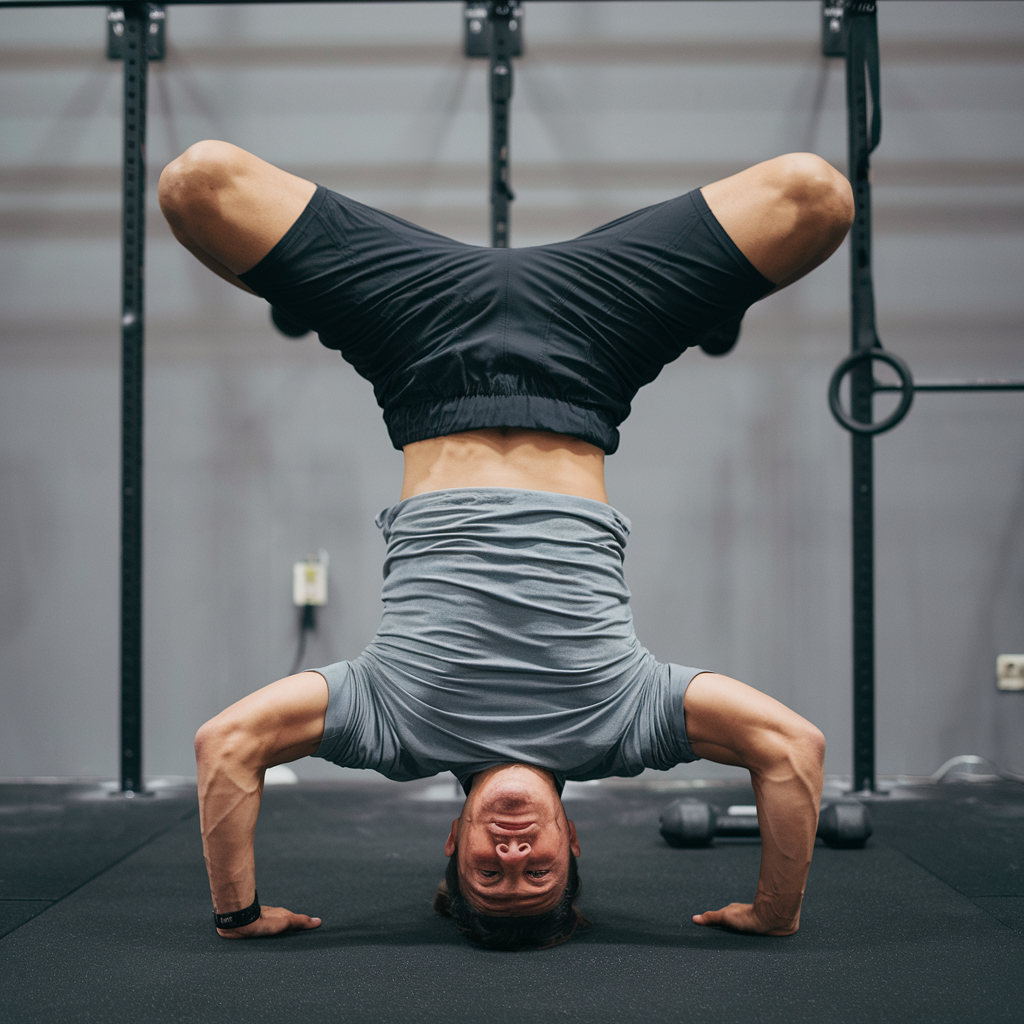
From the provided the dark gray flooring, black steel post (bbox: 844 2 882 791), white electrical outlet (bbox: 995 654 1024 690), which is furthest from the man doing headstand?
white electrical outlet (bbox: 995 654 1024 690)

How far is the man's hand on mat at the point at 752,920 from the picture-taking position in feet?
4.58

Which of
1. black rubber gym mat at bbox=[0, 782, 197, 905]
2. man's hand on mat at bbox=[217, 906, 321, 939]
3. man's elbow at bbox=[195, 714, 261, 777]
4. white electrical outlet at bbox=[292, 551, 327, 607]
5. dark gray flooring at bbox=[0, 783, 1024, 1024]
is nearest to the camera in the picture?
dark gray flooring at bbox=[0, 783, 1024, 1024]

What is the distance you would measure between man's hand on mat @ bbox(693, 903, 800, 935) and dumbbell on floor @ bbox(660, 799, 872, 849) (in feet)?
1.62

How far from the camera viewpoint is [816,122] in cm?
278

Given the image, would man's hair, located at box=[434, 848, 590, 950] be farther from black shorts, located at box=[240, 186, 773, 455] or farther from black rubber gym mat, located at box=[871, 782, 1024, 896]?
black rubber gym mat, located at box=[871, 782, 1024, 896]

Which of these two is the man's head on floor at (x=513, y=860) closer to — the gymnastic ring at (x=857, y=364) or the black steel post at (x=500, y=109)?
the gymnastic ring at (x=857, y=364)

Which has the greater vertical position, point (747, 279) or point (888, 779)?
point (747, 279)

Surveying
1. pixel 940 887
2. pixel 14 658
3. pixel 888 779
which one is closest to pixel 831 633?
pixel 888 779

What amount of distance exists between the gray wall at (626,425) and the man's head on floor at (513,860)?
145 centimetres

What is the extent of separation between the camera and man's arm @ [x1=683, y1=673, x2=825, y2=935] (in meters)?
1.30

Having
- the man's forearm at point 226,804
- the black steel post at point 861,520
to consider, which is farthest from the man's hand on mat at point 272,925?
the black steel post at point 861,520

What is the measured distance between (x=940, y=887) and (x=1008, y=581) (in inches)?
52.8

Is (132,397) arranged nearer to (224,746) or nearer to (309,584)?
(309,584)

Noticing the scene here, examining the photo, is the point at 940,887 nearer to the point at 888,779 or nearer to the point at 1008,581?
the point at 888,779
